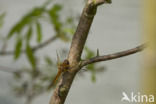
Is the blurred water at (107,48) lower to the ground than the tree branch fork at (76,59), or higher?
lower

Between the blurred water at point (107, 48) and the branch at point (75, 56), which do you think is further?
the blurred water at point (107, 48)

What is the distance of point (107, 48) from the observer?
1632 millimetres

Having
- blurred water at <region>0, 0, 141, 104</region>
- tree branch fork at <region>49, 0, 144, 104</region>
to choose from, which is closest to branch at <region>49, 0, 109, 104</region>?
tree branch fork at <region>49, 0, 144, 104</region>

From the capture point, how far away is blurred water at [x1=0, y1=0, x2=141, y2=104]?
1607 mm

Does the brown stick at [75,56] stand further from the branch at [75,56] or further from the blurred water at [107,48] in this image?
the blurred water at [107,48]

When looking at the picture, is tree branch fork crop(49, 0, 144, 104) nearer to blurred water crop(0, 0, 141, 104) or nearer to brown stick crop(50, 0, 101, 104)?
brown stick crop(50, 0, 101, 104)

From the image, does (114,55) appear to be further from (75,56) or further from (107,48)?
(107,48)

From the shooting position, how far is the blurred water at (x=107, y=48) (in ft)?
5.27

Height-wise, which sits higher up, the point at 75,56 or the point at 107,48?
the point at 75,56

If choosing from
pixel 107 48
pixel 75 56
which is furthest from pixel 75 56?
pixel 107 48

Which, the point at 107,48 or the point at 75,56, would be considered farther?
the point at 107,48

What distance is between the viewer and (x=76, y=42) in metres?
0.43

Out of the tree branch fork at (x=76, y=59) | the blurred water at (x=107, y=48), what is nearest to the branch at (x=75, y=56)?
the tree branch fork at (x=76, y=59)

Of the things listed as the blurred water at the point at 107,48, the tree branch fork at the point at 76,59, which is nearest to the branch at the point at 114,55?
the tree branch fork at the point at 76,59
